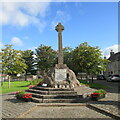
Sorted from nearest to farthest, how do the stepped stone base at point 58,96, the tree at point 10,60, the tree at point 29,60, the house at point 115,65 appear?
the stepped stone base at point 58,96 → the tree at point 10,60 → the house at point 115,65 → the tree at point 29,60

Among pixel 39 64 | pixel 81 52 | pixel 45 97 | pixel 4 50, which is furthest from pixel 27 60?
pixel 45 97

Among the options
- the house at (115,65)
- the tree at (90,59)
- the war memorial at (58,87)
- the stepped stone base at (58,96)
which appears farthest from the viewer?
the house at (115,65)

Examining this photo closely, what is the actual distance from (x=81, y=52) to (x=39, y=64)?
2137cm

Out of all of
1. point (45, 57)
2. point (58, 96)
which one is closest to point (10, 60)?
point (45, 57)

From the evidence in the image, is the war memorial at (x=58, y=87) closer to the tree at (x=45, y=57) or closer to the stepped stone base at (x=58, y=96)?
the stepped stone base at (x=58, y=96)

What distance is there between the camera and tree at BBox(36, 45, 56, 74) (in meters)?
37.1

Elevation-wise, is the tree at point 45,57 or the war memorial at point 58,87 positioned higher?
the tree at point 45,57

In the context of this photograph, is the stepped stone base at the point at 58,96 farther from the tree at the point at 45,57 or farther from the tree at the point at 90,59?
the tree at the point at 45,57

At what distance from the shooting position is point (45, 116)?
5180 millimetres

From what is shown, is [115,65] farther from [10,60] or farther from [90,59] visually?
[10,60]

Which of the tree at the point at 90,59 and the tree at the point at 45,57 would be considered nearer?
the tree at the point at 90,59

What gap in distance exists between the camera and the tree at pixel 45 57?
37.1 m

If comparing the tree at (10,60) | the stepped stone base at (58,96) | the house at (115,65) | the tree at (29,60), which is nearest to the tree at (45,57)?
the tree at (29,60)

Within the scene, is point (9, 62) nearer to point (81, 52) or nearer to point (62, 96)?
point (81, 52)
